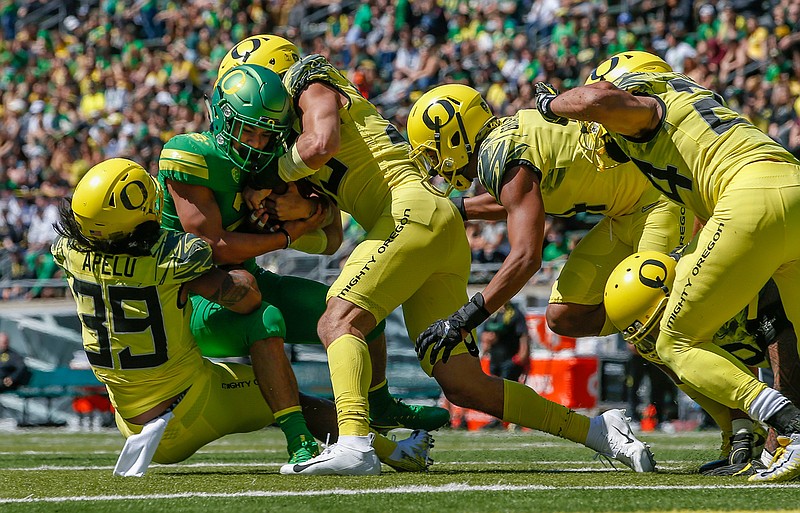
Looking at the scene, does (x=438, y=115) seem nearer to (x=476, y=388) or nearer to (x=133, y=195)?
(x=476, y=388)

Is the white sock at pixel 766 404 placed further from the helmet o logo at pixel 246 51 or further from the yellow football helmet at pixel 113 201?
the helmet o logo at pixel 246 51

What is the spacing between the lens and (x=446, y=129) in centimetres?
518

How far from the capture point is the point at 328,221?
5715 millimetres

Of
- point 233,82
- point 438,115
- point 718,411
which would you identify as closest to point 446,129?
point 438,115

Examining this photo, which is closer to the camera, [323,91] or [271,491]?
[271,491]

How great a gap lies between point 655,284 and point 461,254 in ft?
3.14

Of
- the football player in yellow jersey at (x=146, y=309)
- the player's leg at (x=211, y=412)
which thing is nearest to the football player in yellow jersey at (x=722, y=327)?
the football player in yellow jersey at (x=146, y=309)

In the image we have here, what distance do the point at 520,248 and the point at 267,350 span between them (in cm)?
125

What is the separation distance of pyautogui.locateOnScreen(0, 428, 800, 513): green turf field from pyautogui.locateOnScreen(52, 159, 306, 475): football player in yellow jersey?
23 centimetres

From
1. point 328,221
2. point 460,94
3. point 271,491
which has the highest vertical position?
point 460,94

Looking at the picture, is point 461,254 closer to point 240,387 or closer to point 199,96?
point 240,387

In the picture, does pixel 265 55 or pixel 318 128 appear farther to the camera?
pixel 265 55

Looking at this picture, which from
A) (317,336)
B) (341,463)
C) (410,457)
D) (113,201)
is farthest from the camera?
(317,336)

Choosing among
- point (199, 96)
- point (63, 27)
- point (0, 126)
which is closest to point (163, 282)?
point (199, 96)
